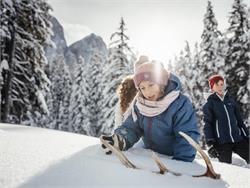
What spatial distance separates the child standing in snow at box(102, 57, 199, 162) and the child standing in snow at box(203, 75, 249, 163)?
3.14 meters

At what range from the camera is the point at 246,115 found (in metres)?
24.8

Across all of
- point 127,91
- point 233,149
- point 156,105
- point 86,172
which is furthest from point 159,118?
point 233,149

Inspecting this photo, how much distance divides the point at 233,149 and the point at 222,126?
433 mm

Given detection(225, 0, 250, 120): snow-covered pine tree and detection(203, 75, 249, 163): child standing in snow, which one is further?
detection(225, 0, 250, 120): snow-covered pine tree

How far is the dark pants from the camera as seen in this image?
654 centimetres

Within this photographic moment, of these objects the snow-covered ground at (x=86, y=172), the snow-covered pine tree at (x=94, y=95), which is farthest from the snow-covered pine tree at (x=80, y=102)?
the snow-covered ground at (x=86, y=172)

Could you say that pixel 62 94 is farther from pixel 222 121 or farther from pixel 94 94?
pixel 222 121

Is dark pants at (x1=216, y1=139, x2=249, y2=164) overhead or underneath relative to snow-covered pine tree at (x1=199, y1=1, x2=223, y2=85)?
underneath

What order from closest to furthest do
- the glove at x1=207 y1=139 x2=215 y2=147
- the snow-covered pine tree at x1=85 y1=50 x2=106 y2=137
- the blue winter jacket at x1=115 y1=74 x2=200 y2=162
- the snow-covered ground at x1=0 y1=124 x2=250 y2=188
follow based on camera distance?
the snow-covered ground at x1=0 y1=124 x2=250 y2=188 → the blue winter jacket at x1=115 y1=74 x2=200 y2=162 → the glove at x1=207 y1=139 x2=215 y2=147 → the snow-covered pine tree at x1=85 y1=50 x2=106 y2=137

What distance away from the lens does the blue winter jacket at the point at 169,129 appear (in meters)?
3.44

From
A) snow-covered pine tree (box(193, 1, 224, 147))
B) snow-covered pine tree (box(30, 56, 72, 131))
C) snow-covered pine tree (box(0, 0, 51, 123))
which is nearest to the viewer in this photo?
snow-covered pine tree (box(0, 0, 51, 123))

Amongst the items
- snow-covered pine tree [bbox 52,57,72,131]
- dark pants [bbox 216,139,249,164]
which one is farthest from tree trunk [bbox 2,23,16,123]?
snow-covered pine tree [bbox 52,57,72,131]

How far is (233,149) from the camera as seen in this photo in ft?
22.2

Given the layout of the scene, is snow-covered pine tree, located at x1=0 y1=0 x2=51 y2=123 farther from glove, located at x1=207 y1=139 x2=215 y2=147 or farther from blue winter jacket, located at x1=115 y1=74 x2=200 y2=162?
blue winter jacket, located at x1=115 y1=74 x2=200 y2=162
